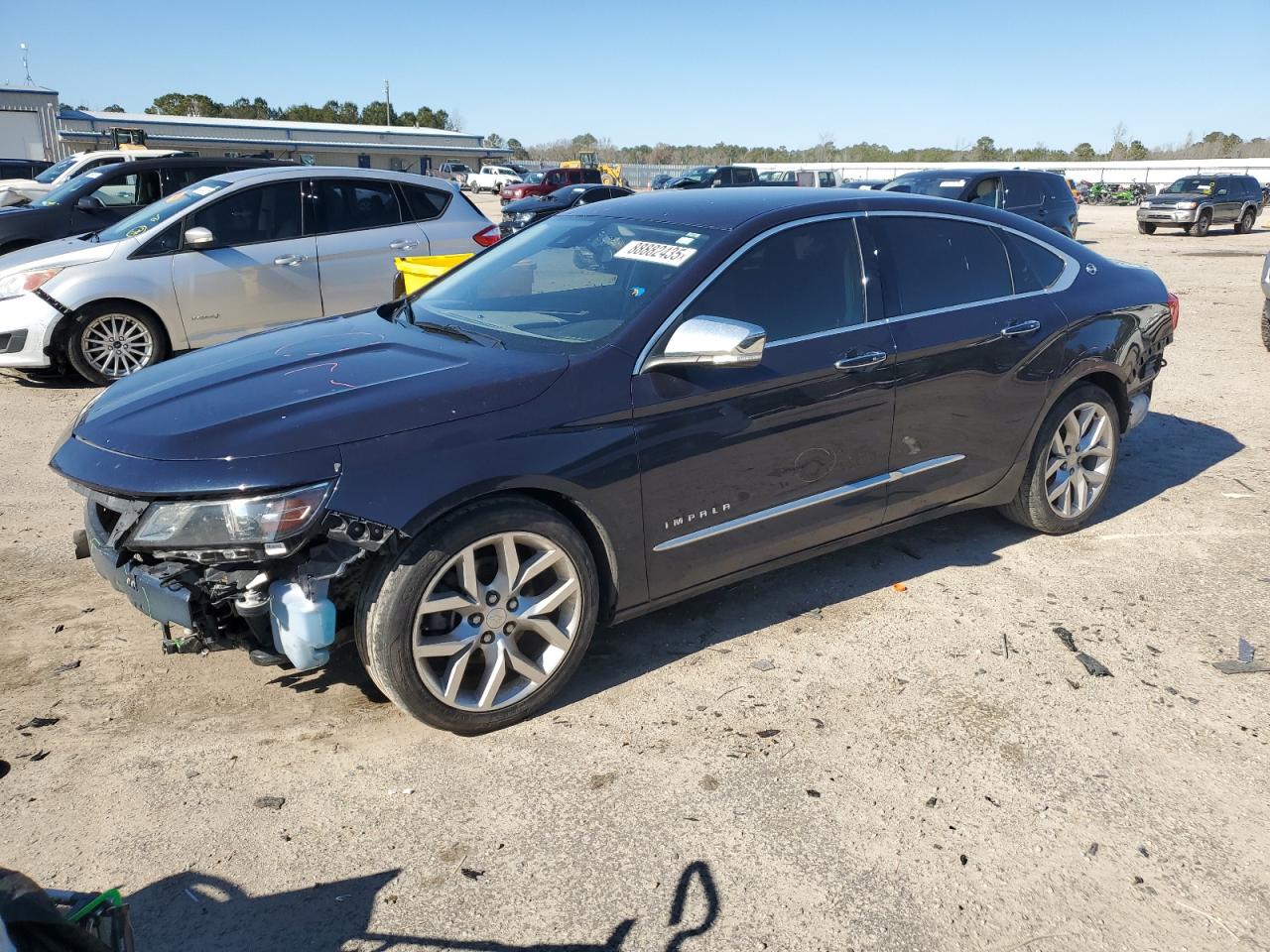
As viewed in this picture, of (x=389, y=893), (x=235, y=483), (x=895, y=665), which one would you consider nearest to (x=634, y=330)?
(x=235, y=483)

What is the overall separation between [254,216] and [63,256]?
152 cm

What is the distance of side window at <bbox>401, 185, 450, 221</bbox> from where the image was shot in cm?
898

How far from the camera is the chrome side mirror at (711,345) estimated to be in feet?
10.9

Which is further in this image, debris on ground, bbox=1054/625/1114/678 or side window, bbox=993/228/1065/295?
side window, bbox=993/228/1065/295

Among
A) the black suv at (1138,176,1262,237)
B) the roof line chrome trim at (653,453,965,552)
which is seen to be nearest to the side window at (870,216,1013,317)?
the roof line chrome trim at (653,453,965,552)

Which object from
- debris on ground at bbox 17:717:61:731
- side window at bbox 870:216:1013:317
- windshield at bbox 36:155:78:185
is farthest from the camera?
windshield at bbox 36:155:78:185

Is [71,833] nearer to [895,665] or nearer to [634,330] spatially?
[634,330]

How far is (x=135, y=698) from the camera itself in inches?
136

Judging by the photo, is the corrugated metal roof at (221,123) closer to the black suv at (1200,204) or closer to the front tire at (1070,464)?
the black suv at (1200,204)

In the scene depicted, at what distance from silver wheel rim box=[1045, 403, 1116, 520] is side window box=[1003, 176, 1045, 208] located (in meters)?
12.1

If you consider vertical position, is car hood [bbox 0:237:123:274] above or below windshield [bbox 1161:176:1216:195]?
below

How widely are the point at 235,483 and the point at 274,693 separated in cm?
A: 103

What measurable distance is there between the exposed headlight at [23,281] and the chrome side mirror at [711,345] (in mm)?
6484

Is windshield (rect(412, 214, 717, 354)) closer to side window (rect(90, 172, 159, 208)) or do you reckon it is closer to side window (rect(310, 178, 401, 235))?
side window (rect(310, 178, 401, 235))
